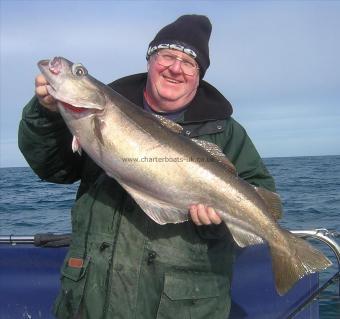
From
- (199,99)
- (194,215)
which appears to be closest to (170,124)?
(199,99)

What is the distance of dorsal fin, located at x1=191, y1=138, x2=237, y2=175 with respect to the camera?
3729mm

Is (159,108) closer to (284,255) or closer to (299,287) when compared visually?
(284,255)

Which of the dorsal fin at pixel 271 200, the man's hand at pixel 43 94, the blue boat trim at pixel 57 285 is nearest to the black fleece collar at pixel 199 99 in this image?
the dorsal fin at pixel 271 200

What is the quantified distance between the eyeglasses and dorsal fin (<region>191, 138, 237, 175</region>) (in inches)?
28.8

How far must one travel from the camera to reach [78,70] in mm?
3689

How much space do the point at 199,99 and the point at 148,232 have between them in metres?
1.33

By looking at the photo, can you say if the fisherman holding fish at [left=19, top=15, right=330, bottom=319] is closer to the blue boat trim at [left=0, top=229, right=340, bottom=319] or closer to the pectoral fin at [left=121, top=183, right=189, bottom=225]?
the pectoral fin at [left=121, top=183, right=189, bottom=225]

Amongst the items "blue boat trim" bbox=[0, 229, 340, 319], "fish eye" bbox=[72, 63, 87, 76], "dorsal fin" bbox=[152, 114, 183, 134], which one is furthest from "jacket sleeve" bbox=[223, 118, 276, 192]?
"blue boat trim" bbox=[0, 229, 340, 319]

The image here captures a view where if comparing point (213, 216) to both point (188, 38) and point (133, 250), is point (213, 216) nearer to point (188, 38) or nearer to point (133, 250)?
point (133, 250)

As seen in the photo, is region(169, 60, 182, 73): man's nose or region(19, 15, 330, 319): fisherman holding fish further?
Answer: region(169, 60, 182, 73): man's nose

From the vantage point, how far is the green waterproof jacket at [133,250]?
3.55 metres

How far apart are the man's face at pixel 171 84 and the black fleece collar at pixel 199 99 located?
0.12m

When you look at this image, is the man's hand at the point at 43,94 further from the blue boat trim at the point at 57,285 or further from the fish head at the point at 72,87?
the blue boat trim at the point at 57,285

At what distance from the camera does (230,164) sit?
147 inches
